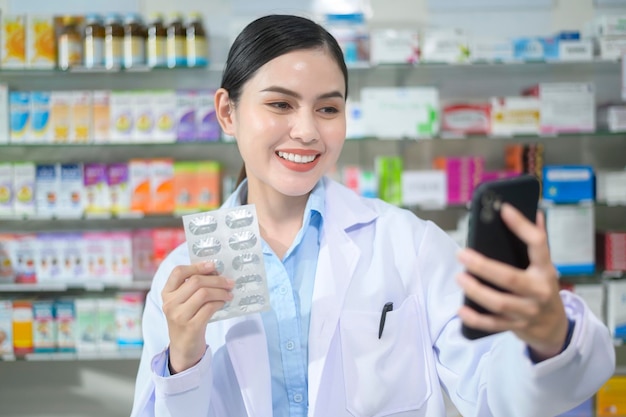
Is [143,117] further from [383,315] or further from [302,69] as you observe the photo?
[383,315]

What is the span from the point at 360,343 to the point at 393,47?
2.62 m

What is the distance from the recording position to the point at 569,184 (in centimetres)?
375

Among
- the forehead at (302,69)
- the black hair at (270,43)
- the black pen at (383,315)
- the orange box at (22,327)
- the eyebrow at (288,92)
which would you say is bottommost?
the orange box at (22,327)

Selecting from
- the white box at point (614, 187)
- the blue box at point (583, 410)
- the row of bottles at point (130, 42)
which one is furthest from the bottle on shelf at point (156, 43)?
the blue box at point (583, 410)

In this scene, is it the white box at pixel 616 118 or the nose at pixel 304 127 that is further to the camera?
the white box at pixel 616 118

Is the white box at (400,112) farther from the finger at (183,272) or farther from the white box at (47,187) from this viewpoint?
the finger at (183,272)

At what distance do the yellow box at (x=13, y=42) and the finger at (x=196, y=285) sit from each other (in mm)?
3046

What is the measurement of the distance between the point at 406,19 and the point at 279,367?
10.2 ft

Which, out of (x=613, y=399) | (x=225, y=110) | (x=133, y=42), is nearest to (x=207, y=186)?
A: (x=133, y=42)

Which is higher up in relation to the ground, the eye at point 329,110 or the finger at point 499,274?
the eye at point 329,110

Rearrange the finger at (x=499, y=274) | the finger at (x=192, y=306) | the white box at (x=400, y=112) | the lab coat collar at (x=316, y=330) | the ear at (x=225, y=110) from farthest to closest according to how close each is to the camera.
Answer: the white box at (x=400, y=112) → the ear at (x=225, y=110) → the lab coat collar at (x=316, y=330) → the finger at (x=192, y=306) → the finger at (x=499, y=274)

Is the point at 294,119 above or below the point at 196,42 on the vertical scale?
below

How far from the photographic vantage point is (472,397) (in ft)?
4.07

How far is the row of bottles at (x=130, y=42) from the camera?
3.72 meters
